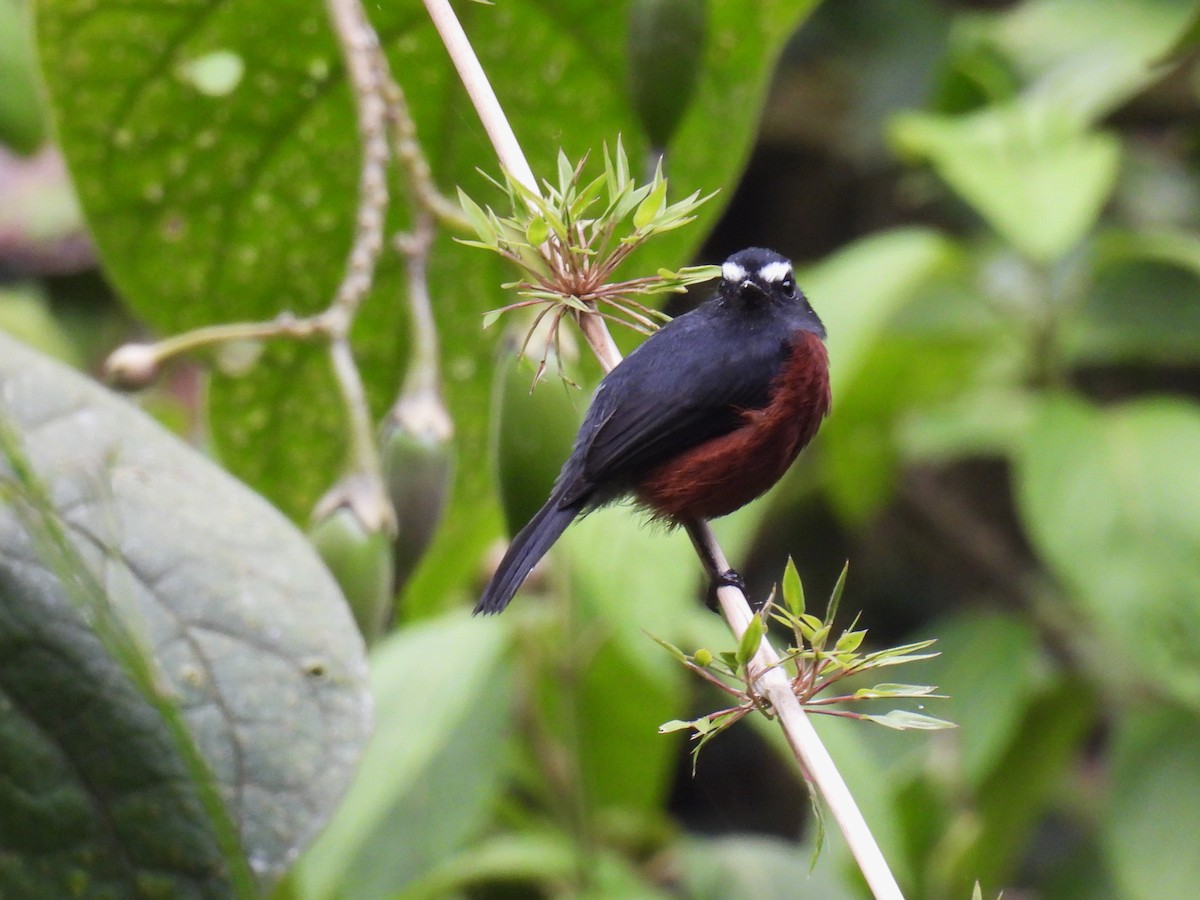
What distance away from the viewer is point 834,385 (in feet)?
6.71

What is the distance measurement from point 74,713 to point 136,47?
81 cm

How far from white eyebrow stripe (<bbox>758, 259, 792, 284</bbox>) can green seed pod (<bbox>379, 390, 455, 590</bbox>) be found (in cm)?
28

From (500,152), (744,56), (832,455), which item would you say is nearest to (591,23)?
(744,56)

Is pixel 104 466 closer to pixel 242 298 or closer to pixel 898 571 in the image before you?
pixel 242 298

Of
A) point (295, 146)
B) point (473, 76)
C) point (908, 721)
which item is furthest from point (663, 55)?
point (295, 146)

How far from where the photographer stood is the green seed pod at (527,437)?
100 cm

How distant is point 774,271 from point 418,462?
33 cm

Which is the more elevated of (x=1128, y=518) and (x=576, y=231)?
(x=576, y=231)

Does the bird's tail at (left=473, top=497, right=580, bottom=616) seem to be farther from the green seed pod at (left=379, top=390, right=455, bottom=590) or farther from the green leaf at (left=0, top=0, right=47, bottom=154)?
the green leaf at (left=0, top=0, right=47, bottom=154)

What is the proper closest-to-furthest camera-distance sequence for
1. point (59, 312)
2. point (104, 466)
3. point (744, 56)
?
point (104, 466) < point (744, 56) < point (59, 312)

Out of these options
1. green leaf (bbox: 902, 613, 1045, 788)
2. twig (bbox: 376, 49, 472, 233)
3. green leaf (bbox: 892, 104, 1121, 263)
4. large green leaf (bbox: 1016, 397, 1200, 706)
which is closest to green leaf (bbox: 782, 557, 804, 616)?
twig (bbox: 376, 49, 472, 233)

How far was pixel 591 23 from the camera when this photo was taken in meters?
1.45

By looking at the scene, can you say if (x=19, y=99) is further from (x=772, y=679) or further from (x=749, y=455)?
(x=772, y=679)

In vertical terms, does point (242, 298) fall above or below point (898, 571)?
above
